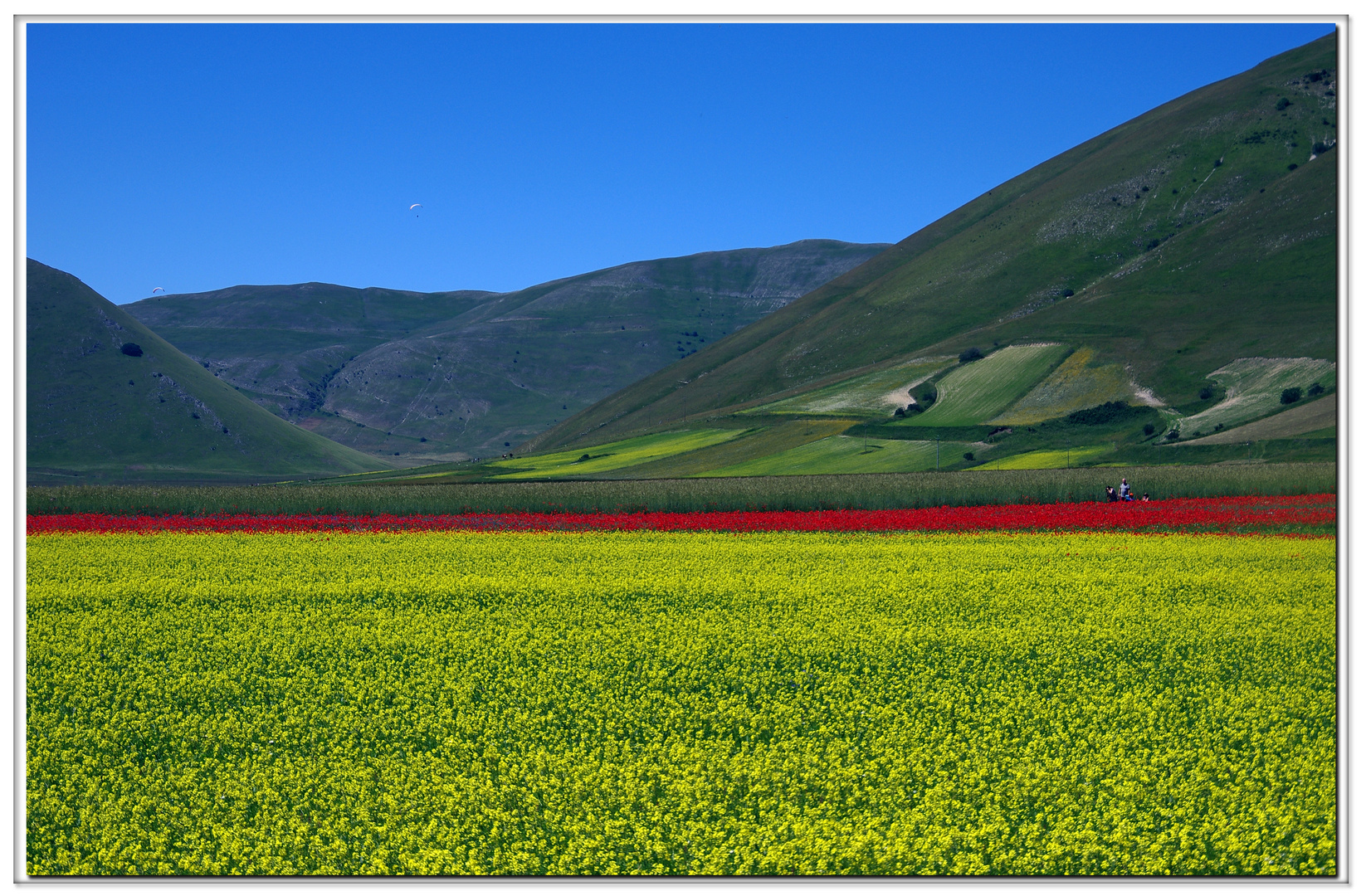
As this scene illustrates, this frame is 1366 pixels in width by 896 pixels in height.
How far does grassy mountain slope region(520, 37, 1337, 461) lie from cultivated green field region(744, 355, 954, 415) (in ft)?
20.2

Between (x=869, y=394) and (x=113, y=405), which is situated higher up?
(x=869, y=394)

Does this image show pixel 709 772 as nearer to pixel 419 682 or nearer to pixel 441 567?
pixel 419 682

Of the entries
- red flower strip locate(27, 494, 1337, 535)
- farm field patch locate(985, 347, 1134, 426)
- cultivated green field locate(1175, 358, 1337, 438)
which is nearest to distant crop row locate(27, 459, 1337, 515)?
red flower strip locate(27, 494, 1337, 535)

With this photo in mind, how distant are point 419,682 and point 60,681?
472cm

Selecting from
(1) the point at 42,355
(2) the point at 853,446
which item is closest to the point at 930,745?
(2) the point at 853,446

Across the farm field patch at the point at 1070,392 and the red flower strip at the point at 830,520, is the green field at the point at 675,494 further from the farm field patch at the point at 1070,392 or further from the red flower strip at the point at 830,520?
the farm field patch at the point at 1070,392

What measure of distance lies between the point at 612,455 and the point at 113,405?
60.5m

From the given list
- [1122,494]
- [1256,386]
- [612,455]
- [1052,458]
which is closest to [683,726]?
[1122,494]

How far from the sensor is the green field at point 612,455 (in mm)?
107250

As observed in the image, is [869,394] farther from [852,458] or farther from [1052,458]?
[1052,458]

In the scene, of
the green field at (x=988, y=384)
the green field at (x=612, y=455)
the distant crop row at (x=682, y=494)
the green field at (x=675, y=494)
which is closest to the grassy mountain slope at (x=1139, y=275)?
the green field at (x=988, y=384)

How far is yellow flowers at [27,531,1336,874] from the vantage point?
7.58m

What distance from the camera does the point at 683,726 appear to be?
10.4 metres

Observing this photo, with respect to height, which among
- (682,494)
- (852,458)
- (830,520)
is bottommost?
(830,520)
